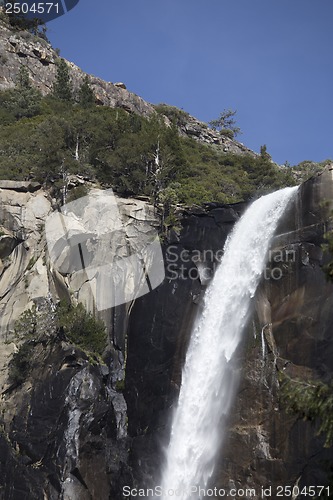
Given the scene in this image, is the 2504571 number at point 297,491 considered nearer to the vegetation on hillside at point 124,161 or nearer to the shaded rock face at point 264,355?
the shaded rock face at point 264,355

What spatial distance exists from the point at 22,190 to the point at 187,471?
797 inches

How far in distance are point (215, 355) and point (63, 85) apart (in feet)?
157

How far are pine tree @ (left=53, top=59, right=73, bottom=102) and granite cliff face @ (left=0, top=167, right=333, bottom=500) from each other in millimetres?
35478

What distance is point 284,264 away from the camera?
23797 mm

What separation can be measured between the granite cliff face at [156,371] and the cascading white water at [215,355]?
582mm

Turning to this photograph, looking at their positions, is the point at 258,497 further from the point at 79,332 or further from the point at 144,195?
the point at 144,195

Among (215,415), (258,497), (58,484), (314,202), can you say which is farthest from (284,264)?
(58,484)

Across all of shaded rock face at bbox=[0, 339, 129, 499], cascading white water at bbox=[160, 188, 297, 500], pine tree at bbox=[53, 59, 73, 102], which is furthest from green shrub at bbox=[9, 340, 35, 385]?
pine tree at bbox=[53, 59, 73, 102]

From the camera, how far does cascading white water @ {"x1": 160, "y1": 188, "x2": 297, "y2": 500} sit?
2253cm

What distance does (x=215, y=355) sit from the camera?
80.6ft

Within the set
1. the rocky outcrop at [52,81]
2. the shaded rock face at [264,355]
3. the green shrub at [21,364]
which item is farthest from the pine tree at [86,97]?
the green shrub at [21,364]

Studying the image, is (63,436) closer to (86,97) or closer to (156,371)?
(156,371)

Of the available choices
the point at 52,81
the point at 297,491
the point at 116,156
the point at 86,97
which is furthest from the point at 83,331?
the point at 52,81

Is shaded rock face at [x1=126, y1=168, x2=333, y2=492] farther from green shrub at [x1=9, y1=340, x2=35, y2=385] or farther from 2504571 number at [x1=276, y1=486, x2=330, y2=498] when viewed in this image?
green shrub at [x1=9, y1=340, x2=35, y2=385]
